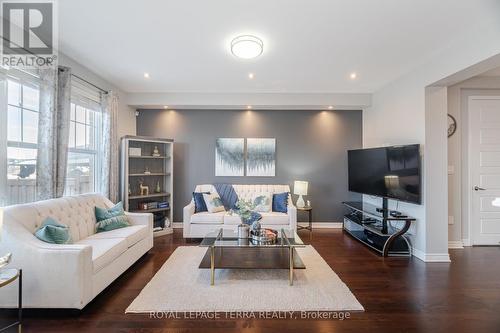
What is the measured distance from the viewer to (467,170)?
3844 millimetres

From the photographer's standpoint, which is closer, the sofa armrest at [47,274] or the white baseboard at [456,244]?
the sofa armrest at [47,274]

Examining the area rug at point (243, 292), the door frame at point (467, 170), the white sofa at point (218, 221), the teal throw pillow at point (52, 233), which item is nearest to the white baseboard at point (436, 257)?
the door frame at point (467, 170)

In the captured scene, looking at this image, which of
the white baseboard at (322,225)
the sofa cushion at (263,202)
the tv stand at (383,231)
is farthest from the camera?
the white baseboard at (322,225)

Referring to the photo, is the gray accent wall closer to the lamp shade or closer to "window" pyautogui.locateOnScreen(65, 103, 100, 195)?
the lamp shade

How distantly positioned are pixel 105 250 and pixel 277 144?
367cm

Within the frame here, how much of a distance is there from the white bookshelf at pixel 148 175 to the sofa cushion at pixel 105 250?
1.59 metres

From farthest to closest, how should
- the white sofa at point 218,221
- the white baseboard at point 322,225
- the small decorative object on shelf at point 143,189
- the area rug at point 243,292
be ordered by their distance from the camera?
the white baseboard at point 322,225 < the small decorative object on shelf at point 143,189 < the white sofa at point 218,221 < the area rug at point 243,292

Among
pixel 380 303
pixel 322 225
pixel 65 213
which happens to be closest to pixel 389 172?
pixel 322 225

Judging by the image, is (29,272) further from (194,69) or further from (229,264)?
(194,69)

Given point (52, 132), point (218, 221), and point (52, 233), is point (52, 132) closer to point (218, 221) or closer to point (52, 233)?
point (52, 233)

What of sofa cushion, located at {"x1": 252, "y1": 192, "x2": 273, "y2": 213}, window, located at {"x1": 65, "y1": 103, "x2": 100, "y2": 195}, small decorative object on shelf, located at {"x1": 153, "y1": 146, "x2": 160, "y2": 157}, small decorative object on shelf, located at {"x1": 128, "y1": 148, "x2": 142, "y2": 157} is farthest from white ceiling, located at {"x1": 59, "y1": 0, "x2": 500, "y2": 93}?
sofa cushion, located at {"x1": 252, "y1": 192, "x2": 273, "y2": 213}

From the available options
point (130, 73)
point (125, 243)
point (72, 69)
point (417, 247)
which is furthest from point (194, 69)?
point (417, 247)

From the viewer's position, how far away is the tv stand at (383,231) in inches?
138

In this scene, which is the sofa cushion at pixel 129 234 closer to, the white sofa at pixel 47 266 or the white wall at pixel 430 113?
the white sofa at pixel 47 266
